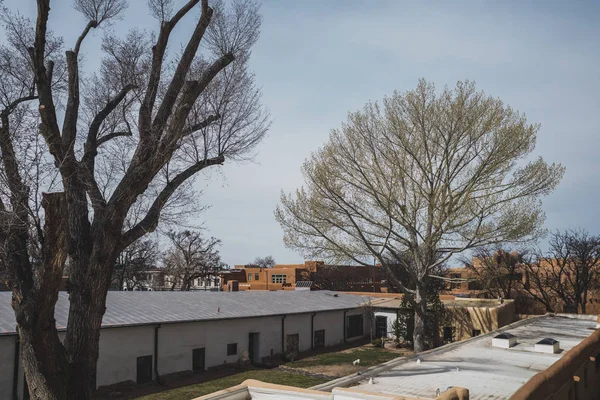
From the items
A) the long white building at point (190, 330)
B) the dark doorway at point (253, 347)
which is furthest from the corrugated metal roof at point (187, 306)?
the dark doorway at point (253, 347)

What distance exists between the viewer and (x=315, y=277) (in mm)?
60719

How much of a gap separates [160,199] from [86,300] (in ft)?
8.06

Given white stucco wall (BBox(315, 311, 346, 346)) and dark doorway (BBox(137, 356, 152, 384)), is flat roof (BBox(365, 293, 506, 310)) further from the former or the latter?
dark doorway (BBox(137, 356, 152, 384))

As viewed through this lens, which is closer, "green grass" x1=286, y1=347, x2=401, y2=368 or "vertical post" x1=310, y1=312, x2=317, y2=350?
"green grass" x1=286, y1=347, x2=401, y2=368

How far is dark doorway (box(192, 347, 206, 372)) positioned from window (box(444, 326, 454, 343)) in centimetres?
1439

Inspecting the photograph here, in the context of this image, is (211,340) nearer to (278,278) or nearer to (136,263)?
(136,263)

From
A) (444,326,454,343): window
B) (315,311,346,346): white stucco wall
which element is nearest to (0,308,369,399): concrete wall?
(315,311,346,346): white stucco wall

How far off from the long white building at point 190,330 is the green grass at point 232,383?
1696 millimetres

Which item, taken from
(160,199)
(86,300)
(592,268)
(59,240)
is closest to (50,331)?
(86,300)

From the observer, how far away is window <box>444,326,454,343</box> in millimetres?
29250

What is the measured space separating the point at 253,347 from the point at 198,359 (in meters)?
3.70

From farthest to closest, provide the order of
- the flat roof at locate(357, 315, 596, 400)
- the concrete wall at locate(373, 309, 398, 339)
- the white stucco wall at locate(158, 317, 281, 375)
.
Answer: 1. the concrete wall at locate(373, 309, 398, 339)
2. the white stucco wall at locate(158, 317, 281, 375)
3. the flat roof at locate(357, 315, 596, 400)

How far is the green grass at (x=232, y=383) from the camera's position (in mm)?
17375

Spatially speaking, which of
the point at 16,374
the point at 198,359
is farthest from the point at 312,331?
the point at 16,374
